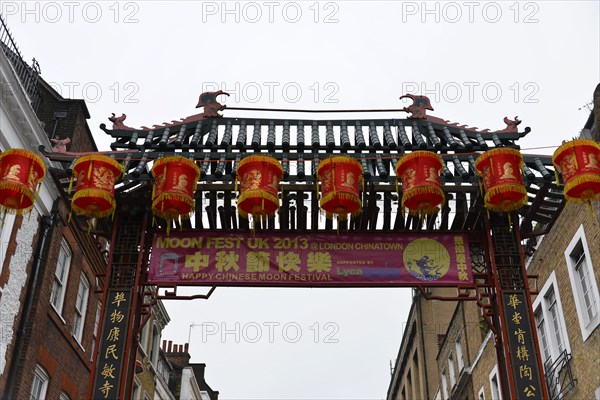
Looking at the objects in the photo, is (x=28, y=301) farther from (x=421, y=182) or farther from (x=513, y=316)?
(x=513, y=316)

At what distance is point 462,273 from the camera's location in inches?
426

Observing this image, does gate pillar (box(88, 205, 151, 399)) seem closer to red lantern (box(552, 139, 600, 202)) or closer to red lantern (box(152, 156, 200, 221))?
red lantern (box(152, 156, 200, 221))

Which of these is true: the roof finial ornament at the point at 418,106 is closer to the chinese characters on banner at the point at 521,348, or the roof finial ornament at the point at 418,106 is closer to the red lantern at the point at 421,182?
the red lantern at the point at 421,182

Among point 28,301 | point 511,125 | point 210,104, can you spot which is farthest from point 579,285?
point 28,301

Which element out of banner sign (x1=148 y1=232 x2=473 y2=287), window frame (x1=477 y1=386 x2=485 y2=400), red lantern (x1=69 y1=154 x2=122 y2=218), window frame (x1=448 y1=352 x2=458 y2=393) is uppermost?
window frame (x1=448 y1=352 x2=458 y2=393)

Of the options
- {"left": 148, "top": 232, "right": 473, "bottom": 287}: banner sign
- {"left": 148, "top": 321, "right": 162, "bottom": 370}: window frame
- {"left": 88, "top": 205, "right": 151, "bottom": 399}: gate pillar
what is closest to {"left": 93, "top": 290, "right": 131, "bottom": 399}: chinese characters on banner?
{"left": 88, "top": 205, "right": 151, "bottom": 399}: gate pillar

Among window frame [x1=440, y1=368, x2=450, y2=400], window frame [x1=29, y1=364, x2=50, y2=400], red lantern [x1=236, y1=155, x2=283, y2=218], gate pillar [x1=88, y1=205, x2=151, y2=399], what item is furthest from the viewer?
window frame [x1=440, y1=368, x2=450, y2=400]

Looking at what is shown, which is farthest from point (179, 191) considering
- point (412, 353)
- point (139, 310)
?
point (412, 353)

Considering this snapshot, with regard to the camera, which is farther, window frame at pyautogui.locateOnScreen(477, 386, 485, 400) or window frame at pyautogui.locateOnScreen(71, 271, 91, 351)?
window frame at pyautogui.locateOnScreen(477, 386, 485, 400)

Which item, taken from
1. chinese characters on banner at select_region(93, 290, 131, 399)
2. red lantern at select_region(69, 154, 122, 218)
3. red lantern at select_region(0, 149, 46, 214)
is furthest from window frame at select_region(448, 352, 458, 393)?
red lantern at select_region(0, 149, 46, 214)

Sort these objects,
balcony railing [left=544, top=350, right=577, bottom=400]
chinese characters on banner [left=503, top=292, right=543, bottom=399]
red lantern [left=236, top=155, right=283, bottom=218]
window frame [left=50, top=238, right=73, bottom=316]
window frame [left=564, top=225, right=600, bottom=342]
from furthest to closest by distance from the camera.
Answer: window frame [left=50, top=238, right=73, bottom=316]
balcony railing [left=544, top=350, right=577, bottom=400]
window frame [left=564, top=225, right=600, bottom=342]
red lantern [left=236, top=155, right=283, bottom=218]
chinese characters on banner [left=503, top=292, right=543, bottom=399]

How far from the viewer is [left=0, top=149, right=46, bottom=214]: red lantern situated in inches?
376

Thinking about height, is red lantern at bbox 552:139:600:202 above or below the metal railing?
below

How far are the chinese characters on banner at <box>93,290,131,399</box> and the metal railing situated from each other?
26.1 ft
